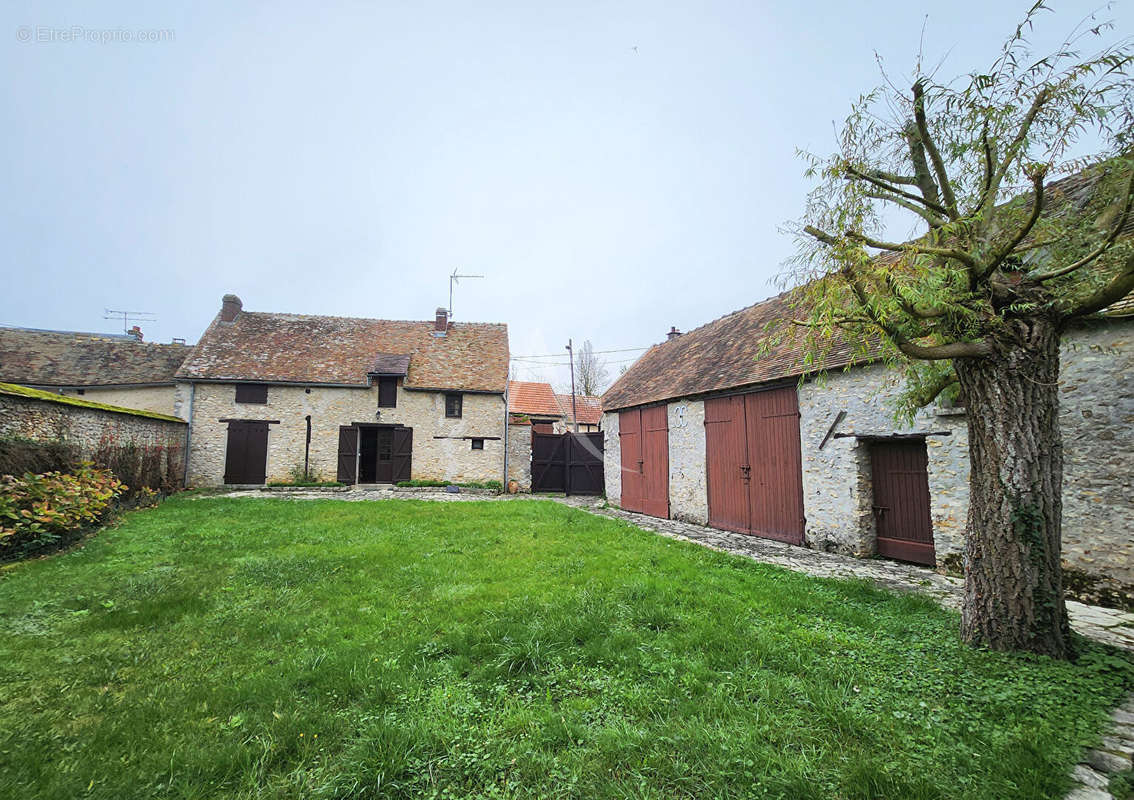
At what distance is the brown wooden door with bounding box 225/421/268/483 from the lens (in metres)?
15.4

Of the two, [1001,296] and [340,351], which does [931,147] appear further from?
[340,351]

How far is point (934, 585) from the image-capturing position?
5305mm

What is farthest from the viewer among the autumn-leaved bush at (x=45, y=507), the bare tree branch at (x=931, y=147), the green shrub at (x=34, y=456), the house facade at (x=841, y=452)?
the green shrub at (x=34, y=456)

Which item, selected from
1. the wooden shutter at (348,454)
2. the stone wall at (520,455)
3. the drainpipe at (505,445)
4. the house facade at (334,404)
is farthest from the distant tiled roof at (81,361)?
the stone wall at (520,455)

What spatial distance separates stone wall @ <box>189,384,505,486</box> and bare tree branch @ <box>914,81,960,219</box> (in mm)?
14902

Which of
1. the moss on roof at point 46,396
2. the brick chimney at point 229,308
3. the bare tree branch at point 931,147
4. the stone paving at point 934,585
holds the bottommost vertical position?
the stone paving at point 934,585

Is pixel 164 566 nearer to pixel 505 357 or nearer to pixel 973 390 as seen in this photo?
pixel 973 390

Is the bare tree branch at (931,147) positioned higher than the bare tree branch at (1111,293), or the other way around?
the bare tree branch at (931,147)

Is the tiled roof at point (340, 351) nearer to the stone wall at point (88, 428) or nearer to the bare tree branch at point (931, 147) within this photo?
the stone wall at point (88, 428)

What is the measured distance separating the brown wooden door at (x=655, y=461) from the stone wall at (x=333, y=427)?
6.78 metres

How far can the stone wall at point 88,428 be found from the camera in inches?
276

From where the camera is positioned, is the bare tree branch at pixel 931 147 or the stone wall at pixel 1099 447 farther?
the stone wall at pixel 1099 447

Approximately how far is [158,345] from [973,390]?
26.7 meters

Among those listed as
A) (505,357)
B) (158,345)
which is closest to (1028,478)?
(505,357)
